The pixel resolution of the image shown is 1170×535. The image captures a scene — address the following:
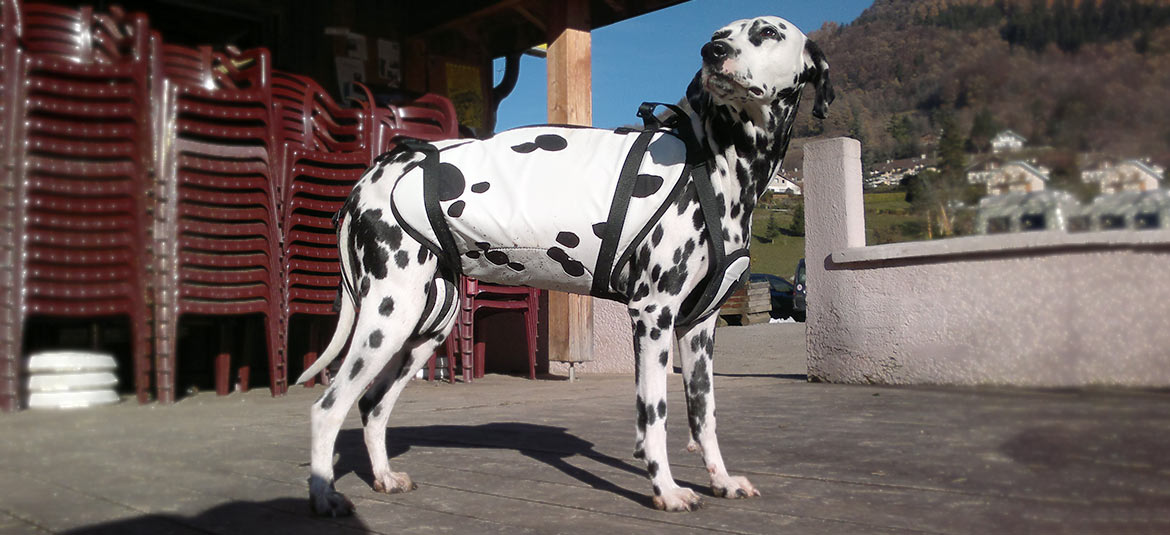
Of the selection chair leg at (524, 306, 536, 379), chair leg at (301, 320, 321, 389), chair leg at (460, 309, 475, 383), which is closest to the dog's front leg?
chair leg at (301, 320, 321, 389)

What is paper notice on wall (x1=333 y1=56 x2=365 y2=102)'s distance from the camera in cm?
910

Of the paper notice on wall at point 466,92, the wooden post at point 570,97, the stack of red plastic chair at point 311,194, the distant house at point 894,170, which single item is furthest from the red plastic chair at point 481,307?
the distant house at point 894,170

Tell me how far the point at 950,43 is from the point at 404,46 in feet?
28.2

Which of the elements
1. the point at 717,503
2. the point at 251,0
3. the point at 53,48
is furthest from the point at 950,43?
the point at 251,0

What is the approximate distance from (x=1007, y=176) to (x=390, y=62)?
8.61 m

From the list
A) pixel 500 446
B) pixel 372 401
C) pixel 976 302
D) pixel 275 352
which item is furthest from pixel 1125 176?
pixel 275 352

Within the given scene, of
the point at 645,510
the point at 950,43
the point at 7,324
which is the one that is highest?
the point at 950,43

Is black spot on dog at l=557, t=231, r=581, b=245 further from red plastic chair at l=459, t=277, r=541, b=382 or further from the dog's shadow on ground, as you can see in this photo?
red plastic chair at l=459, t=277, r=541, b=382

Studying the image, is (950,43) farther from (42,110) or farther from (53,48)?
(53,48)

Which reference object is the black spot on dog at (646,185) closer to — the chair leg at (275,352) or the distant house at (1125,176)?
the distant house at (1125,176)

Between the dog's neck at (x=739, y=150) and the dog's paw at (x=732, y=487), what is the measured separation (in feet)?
2.71

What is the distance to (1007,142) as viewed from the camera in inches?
80.0

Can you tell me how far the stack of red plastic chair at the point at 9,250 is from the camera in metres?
A: 5.52

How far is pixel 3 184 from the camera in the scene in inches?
218
